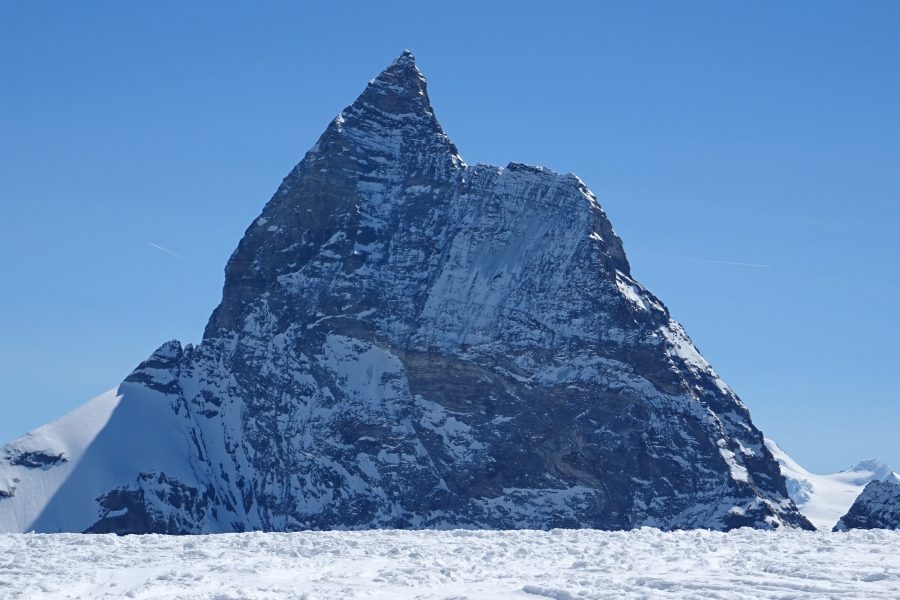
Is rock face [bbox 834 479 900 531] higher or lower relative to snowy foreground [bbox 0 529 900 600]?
higher

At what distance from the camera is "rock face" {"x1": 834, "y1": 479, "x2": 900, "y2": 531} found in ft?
558

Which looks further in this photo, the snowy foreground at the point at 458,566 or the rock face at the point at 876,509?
the rock face at the point at 876,509

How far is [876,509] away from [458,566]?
427ft

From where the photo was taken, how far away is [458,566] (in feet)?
173

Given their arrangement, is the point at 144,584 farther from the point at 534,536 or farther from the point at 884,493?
the point at 884,493

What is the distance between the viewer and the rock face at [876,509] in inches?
6698

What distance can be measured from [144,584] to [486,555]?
41.2 ft

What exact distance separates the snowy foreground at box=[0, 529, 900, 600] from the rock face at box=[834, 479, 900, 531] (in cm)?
10918

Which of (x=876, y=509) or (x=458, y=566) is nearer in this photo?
(x=458, y=566)

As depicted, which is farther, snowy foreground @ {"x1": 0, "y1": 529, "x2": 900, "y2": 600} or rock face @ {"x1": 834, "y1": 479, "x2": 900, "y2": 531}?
rock face @ {"x1": 834, "y1": 479, "x2": 900, "y2": 531}

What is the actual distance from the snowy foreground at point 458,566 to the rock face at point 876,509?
109 metres

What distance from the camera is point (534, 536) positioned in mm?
65312

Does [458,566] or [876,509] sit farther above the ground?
[876,509]

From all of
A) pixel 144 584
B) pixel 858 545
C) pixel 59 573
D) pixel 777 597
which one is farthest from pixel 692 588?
pixel 59 573
